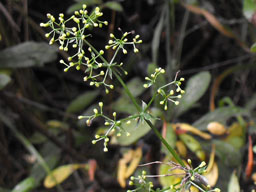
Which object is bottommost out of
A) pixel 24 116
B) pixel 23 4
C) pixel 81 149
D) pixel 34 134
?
pixel 81 149

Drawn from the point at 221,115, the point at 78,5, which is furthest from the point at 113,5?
the point at 221,115

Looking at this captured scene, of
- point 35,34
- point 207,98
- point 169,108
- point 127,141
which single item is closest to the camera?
point 127,141

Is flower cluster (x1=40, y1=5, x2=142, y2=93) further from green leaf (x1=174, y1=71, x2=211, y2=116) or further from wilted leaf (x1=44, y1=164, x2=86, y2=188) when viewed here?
wilted leaf (x1=44, y1=164, x2=86, y2=188)

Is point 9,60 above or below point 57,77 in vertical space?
above

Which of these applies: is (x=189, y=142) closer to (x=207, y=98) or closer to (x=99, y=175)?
(x=99, y=175)

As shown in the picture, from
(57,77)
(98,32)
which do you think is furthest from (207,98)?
(57,77)

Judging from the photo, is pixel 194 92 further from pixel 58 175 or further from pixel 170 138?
pixel 58 175

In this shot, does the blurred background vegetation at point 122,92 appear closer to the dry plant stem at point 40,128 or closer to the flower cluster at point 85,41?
the dry plant stem at point 40,128

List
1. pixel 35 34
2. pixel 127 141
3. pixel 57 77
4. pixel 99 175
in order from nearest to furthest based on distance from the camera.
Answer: pixel 127 141
pixel 99 175
pixel 35 34
pixel 57 77
